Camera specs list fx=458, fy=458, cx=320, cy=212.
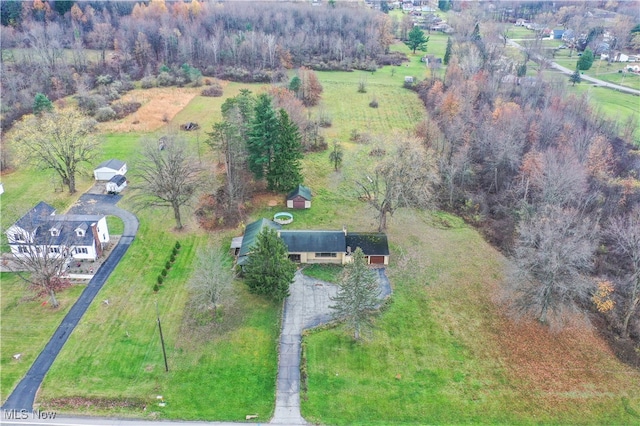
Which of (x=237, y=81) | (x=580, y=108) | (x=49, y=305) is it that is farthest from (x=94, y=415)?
(x=237, y=81)

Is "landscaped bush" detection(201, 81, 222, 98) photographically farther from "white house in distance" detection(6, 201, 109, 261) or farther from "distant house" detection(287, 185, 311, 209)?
"white house in distance" detection(6, 201, 109, 261)

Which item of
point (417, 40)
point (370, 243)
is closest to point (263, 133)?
point (370, 243)

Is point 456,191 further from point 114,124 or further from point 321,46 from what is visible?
point 321,46

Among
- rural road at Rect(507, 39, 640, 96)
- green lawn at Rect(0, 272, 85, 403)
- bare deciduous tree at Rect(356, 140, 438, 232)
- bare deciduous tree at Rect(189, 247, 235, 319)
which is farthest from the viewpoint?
rural road at Rect(507, 39, 640, 96)

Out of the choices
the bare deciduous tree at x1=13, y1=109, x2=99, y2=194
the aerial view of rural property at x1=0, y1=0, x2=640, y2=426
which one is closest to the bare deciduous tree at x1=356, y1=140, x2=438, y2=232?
the aerial view of rural property at x1=0, y1=0, x2=640, y2=426

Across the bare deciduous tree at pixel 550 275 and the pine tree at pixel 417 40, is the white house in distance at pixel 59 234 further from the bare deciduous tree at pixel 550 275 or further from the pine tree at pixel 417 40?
the pine tree at pixel 417 40

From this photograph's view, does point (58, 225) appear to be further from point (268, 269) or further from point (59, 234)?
point (268, 269)
